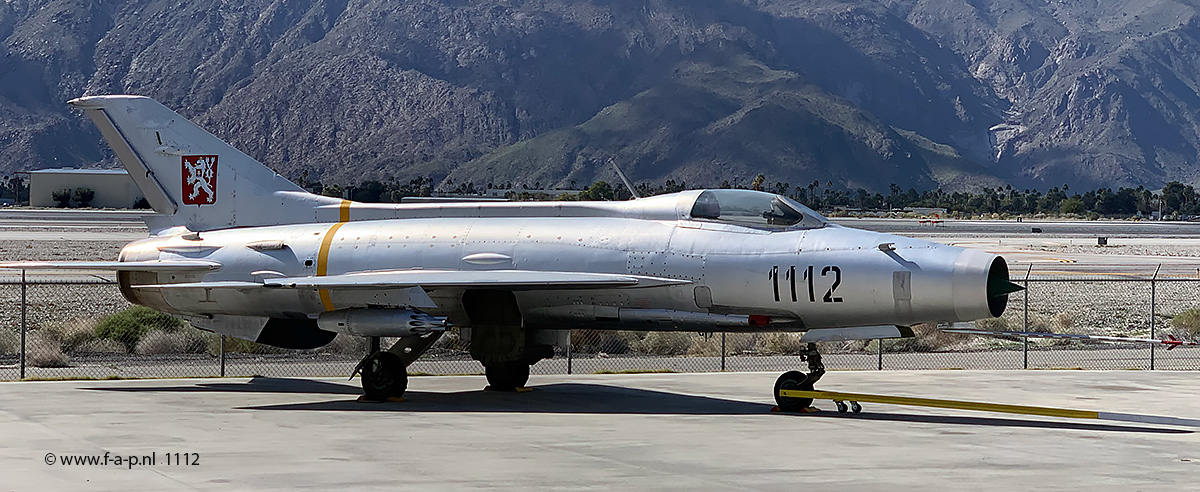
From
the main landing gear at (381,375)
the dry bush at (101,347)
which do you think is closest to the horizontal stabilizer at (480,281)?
the main landing gear at (381,375)

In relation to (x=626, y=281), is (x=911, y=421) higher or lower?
lower

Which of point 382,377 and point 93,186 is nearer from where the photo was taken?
point 382,377

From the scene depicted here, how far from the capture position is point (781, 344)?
2647 centimetres

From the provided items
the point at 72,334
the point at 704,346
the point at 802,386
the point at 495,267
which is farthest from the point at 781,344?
the point at 72,334

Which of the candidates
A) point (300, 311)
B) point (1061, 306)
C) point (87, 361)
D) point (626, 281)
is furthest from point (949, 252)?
point (1061, 306)

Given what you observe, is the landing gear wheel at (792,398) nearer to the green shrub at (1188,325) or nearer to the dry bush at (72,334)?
the dry bush at (72,334)

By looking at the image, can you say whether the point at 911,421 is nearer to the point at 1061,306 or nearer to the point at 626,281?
the point at 626,281

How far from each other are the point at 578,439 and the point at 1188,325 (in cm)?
2007

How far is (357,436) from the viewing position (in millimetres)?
13680

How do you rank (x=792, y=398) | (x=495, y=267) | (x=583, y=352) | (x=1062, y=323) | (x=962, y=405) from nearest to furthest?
(x=962, y=405)
(x=792, y=398)
(x=495, y=267)
(x=583, y=352)
(x=1062, y=323)

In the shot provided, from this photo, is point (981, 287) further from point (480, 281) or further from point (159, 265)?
point (159, 265)

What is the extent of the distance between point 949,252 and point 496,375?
21.7 ft

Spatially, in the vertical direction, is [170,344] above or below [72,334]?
below

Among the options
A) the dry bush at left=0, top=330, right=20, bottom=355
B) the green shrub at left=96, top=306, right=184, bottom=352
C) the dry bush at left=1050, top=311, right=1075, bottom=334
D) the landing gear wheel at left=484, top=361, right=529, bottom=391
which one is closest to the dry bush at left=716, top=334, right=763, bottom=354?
the dry bush at left=1050, top=311, right=1075, bottom=334
